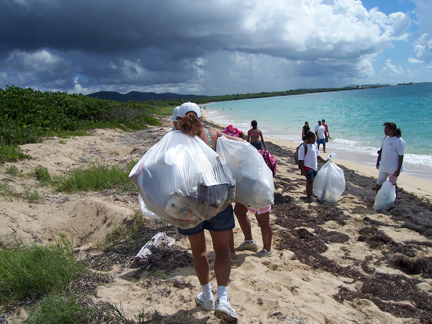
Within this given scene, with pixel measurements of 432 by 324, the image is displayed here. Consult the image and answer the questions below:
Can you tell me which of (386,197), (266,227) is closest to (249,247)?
(266,227)

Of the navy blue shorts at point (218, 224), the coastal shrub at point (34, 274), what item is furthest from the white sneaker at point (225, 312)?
the coastal shrub at point (34, 274)

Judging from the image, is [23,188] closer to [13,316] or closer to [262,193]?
[13,316]

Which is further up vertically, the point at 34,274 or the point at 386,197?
the point at 34,274

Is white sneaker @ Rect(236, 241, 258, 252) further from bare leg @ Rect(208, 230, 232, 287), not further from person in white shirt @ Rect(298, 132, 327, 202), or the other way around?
person in white shirt @ Rect(298, 132, 327, 202)

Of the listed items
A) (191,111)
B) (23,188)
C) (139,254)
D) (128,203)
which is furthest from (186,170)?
(23,188)

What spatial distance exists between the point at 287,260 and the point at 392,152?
320cm

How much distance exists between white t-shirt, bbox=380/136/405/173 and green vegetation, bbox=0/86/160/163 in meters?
7.17

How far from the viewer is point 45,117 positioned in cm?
1103

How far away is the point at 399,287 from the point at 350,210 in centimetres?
241

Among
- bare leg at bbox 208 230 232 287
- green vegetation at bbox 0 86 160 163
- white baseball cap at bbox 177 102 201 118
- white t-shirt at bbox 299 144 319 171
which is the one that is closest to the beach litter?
bare leg at bbox 208 230 232 287

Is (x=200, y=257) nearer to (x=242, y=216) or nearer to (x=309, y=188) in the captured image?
(x=242, y=216)

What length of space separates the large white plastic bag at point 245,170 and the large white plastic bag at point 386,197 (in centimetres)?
349

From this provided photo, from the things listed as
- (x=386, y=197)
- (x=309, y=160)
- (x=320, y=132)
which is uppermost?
(x=320, y=132)

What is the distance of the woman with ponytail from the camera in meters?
2.05
